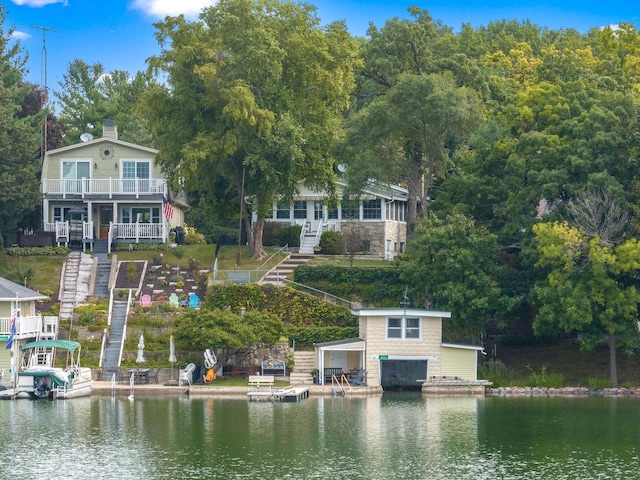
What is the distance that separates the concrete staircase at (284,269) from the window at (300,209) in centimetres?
665

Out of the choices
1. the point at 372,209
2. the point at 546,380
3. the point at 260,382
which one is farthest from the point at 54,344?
the point at 372,209

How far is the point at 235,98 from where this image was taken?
66750 millimetres

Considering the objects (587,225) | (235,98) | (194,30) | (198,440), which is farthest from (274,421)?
(194,30)

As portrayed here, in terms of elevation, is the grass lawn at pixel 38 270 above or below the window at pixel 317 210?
below

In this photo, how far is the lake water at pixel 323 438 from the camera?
39.3m

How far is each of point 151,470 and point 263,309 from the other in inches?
959

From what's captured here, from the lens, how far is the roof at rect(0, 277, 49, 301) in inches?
2318

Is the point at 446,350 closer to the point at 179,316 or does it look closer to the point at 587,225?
the point at 587,225

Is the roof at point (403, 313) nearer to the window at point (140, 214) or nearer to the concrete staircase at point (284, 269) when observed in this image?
the concrete staircase at point (284, 269)

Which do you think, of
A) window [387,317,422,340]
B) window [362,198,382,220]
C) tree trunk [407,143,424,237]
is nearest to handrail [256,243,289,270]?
window [362,198,382,220]

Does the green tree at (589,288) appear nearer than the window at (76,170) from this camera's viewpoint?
Yes

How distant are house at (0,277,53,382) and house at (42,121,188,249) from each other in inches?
472

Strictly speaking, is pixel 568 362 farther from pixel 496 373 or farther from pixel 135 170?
pixel 135 170

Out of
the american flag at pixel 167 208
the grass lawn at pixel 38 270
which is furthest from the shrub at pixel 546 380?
the grass lawn at pixel 38 270
